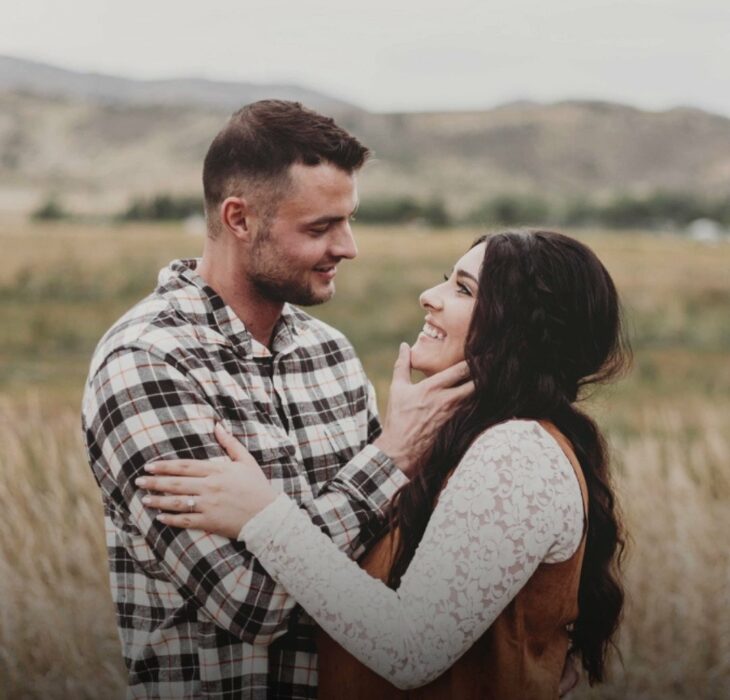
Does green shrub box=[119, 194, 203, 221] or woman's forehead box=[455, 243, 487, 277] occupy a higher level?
woman's forehead box=[455, 243, 487, 277]

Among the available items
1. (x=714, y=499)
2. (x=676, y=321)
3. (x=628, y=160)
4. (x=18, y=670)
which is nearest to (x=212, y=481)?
(x=18, y=670)

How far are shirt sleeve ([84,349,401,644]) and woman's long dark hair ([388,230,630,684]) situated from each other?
0.19 meters

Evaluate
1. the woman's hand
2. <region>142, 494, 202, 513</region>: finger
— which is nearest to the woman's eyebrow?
the woman's hand

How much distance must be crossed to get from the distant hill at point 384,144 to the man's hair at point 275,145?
9.54m

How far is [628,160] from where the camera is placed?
59.4ft

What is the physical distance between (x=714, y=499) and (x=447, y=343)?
3207 mm

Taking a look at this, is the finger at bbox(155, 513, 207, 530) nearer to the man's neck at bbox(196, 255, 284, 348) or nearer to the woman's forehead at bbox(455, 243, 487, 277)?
the man's neck at bbox(196, 255, 284, 348)

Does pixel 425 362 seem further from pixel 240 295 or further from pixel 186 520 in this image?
pixel 186 520

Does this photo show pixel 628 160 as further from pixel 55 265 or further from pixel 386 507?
pixel 386 507

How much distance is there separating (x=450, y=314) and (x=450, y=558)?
619 millimetres


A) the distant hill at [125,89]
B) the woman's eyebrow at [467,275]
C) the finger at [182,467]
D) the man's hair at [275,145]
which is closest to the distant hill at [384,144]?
the distant hill at [125,89]

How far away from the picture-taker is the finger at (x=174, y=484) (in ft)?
7.77

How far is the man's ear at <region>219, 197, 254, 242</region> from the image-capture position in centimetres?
278

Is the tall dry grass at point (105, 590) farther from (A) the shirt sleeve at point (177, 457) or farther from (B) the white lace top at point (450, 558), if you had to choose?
(B) the white lace top at point (450, 558)
